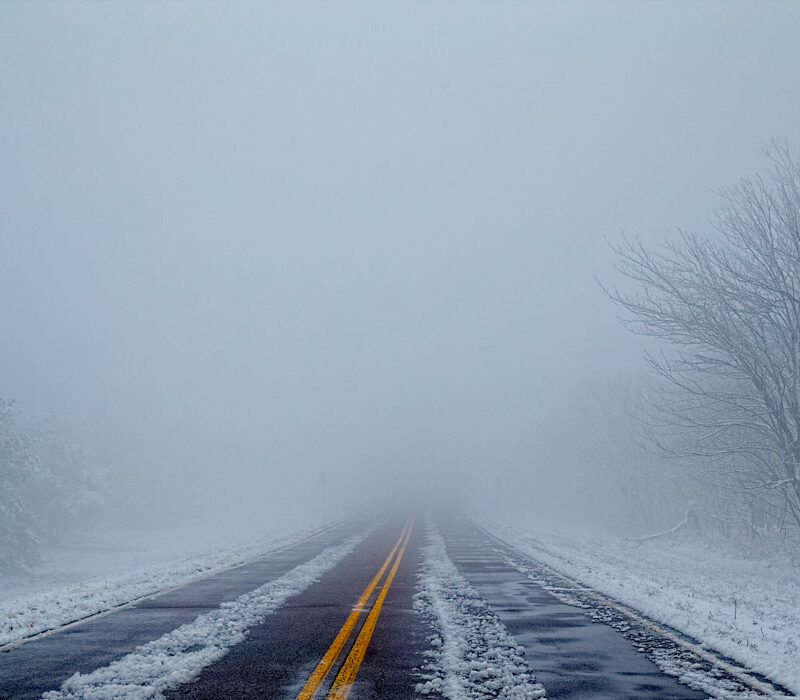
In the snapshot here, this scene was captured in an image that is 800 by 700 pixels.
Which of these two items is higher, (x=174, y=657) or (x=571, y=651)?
(x=174, y=657)

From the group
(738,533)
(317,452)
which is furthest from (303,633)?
Answer: (317,452)

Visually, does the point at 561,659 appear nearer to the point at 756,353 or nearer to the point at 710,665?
the point at 710,665

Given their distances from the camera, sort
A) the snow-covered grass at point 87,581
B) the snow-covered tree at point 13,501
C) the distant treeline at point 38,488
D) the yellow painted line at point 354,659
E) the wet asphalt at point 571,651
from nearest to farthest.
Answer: the yellow painted line at point 354,659
the wet asphalt at point 571,651
the snow-covered grass at point 87,581
the snow-covered tree at point 13,501
the distant treeline at point 38,488

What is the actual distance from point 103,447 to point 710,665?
8261 cm

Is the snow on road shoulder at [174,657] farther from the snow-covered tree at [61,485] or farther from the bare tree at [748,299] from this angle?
the snow-covered tree at [61,485]

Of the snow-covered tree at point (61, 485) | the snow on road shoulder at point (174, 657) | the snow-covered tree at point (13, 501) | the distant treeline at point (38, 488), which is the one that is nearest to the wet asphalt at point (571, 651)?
the snow on road shoulder at point (174, 657)

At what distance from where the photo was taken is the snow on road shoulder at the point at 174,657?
653 cm

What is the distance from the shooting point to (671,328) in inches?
830

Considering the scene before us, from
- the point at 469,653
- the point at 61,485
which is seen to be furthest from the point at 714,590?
the point at 61,485

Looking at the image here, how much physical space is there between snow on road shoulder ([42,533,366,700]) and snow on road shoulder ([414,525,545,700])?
266cm

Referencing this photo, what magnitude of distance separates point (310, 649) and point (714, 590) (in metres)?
12.0

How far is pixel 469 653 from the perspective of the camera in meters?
8.27

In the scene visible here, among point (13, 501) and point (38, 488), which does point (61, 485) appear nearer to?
point (38, 488)

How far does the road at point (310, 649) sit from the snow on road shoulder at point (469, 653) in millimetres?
140
